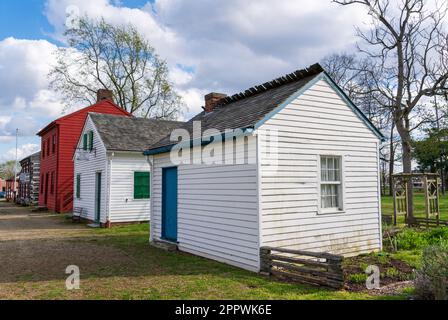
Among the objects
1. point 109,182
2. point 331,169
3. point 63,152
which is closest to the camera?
point 331,169

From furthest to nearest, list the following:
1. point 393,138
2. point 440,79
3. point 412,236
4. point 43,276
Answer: point 393,138 < point 440,79 < point 412,236 < point 43,276

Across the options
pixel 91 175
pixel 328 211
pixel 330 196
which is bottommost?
pixel 328 211

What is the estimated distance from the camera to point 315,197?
9266mm

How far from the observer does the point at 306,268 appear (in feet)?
23.4

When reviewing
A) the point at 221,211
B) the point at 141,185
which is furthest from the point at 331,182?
the point at 141,185

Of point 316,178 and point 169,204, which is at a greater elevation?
point 316,178

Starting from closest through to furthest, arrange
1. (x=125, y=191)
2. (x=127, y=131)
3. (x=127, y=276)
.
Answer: (x=127, y=276), (x=125, y=191), (x=127, y=131)

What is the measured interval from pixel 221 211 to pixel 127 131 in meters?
12.7

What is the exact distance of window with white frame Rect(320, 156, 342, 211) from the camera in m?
9.61

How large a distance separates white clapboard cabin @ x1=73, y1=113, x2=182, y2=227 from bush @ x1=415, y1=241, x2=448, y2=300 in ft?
47.4

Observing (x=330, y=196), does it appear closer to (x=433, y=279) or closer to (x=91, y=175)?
(x=433, y=279)
